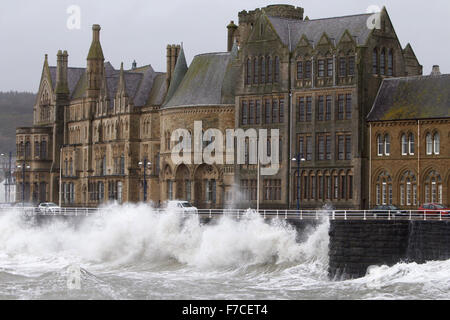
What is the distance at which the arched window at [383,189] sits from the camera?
91.9m

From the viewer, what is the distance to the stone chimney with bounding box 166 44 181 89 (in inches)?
4540

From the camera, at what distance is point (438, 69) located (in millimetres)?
104875

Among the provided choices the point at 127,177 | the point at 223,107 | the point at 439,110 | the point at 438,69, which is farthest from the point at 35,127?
the point at 439,110

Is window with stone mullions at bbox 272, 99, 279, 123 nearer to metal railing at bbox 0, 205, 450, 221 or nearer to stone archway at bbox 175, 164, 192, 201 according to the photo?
metal railing at bbox 0, 205, 450, 221

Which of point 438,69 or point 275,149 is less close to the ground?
point 438,69

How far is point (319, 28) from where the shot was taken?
98062mm

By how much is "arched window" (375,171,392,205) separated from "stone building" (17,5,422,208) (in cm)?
111

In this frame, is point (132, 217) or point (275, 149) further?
point (275, 149)

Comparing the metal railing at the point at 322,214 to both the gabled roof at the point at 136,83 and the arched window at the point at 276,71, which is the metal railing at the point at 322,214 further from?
the gabled roof at the point at 136,83
